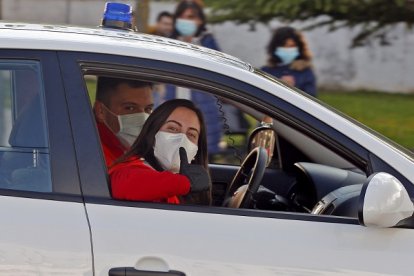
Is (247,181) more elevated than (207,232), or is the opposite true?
(247,181)

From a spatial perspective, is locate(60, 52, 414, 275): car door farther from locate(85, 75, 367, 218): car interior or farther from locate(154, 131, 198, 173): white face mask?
locate(154, 131, 198, 173): white face mask

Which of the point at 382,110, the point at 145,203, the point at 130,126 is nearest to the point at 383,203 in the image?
the point at 145,203

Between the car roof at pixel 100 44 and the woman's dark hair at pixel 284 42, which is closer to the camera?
the car roof at pixel 100 44

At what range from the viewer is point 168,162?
3697 millimetres

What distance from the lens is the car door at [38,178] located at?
309 centimetres

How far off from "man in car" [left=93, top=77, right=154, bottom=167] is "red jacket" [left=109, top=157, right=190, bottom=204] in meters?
0.23

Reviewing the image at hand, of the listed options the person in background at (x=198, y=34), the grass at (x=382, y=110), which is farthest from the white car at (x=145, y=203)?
the grass at (x=382, y=110)

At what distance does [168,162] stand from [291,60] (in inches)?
174

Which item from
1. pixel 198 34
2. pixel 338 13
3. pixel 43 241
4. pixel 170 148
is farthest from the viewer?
pixel 338 13

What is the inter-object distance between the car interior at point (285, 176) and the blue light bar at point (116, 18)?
288 millimetres

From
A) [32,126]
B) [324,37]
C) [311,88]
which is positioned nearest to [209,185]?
[32,126]

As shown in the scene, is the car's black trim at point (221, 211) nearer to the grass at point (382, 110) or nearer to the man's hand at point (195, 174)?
the man's hand at point (195, 174)

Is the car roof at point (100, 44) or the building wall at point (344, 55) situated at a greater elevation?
the building wall at point (344, 55)

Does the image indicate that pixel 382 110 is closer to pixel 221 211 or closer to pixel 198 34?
pixel 198 34
